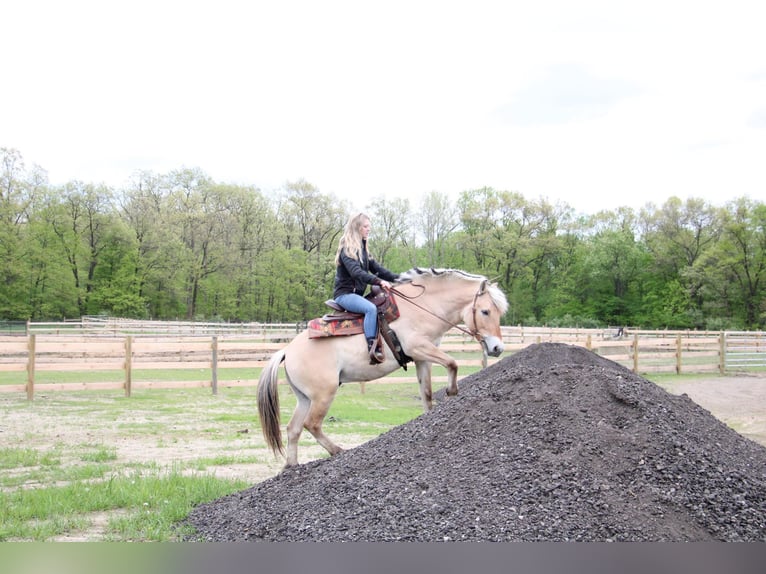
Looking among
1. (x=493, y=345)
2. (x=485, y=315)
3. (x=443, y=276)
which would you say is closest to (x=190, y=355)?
(x=443, y=276)

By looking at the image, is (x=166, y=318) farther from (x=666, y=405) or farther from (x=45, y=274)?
(x=666, y=405)

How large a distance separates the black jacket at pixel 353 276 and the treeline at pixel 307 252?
40.5 metres

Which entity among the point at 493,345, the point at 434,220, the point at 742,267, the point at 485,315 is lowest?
the point at 493,345

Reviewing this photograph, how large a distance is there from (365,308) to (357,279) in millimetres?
326

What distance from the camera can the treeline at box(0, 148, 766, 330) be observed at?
4478 centimetres

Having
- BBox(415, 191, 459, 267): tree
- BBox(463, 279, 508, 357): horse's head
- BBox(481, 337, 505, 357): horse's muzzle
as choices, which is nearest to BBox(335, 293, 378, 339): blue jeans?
BBox(463, 279, 508, 357): horse's head

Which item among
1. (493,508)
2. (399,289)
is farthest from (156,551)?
(399,289)

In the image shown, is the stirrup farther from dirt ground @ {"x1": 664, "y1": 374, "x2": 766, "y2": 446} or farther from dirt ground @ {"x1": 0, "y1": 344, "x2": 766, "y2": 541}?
dirt ground @ {"x1": 664, "y1": 374, "x2": 766, "y2": 446}

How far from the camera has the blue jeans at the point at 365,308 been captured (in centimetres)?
617

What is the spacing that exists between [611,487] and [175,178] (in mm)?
51303

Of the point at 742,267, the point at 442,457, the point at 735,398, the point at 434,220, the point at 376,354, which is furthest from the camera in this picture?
the point at 434,220

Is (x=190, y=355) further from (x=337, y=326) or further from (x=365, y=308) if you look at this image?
(x=365, y=308)

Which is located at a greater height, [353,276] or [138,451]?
[353,276]

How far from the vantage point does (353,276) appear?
6277 millimetres
